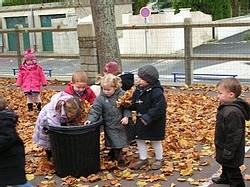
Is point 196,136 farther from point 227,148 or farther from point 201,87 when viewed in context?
point 201,87

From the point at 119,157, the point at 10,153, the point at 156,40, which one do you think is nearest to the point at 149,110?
the point at 119,157

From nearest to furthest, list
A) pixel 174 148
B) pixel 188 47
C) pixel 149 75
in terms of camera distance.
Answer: pixel 149 75
pixel 174 148
pixel 188 47

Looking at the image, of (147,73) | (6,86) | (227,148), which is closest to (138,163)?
(147,73)

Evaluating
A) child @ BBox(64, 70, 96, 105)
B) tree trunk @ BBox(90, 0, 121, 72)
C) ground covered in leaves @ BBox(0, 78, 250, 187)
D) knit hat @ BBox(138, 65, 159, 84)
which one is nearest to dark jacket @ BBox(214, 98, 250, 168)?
ground covered in leaves @ BBox(0, 78, 250, 187)

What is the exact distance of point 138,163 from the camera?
6.14 m

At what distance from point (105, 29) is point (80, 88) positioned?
13.9ft

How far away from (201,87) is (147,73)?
6375 millimetres

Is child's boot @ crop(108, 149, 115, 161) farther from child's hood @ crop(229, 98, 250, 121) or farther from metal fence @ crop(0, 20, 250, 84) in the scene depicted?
metal fence @ crop(0, 20, 250, 84)

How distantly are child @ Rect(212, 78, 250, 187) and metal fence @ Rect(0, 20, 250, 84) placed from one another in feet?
22.3

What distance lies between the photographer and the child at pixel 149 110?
583 cm

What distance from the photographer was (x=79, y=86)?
6.46 m

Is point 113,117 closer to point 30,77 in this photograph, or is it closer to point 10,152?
point 10,152

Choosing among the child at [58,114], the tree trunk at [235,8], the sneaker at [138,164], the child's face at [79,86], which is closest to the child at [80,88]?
the child's face at [79,86]

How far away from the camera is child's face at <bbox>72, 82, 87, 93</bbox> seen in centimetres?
643
